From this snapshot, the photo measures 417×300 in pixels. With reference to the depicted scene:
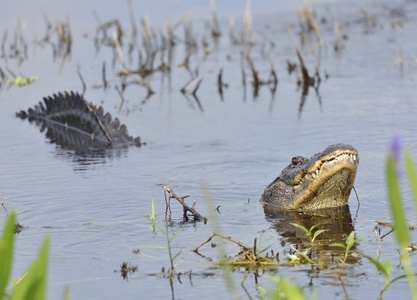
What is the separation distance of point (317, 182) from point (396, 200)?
12.2 ft

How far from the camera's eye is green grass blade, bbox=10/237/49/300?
1.89 metres

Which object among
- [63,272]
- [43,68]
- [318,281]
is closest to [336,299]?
[318,281]

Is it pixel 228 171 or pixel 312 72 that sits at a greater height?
pixel 312 72

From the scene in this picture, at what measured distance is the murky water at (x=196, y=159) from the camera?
4148mm

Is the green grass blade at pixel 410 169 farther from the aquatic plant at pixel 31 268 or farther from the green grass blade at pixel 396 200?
the aquatic plant at pixel 31 268

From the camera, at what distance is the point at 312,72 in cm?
1273

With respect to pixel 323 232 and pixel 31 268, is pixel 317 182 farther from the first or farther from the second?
pixel 31 268

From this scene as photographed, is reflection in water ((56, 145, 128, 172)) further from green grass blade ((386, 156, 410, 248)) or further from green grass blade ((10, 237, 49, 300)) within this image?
green grass blade ((386, 156, 410, 248))

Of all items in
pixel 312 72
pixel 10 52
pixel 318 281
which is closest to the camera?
pixel 318 281

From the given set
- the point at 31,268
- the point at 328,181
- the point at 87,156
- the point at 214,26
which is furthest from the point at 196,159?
the point at 214,26

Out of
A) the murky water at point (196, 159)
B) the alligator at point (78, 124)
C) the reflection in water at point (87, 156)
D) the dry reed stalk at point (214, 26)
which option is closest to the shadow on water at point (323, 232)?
the murky water at point (196, 159)

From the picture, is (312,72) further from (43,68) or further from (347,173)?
(347,173)

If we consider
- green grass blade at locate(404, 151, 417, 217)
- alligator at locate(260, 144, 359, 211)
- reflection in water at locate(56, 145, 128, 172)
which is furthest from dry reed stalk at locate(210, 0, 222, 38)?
green grass blade at locate(404, 151, 417, 217)

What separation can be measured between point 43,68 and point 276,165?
8.97 m
